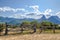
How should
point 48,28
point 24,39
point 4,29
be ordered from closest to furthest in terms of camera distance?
point 24,39
point 4,29
point 48,28

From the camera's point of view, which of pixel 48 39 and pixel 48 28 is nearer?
pixel 48 39

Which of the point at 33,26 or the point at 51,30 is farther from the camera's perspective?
the point at 51,30

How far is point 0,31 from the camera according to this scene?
76.1 ft

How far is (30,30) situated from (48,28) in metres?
3.00

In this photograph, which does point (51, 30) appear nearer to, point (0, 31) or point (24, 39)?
point (0, 31)

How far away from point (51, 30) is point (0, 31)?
7980 mm

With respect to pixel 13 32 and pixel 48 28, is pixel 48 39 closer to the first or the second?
pixel 13 32

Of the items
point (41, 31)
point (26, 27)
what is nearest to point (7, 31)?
point (26, 27)

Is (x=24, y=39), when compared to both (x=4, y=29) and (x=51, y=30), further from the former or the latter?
(x=51, y=30)

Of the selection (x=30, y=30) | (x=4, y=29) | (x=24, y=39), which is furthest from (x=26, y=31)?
(x=24, y=39)

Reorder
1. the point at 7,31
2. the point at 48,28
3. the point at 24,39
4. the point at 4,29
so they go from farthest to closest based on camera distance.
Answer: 1. the point at 48,28
2. the point at 4,29
3. the point at 7,31
4. the point at 24,39

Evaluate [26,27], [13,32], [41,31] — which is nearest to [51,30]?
Answer: [41,31]

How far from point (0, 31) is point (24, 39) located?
8.05 meters

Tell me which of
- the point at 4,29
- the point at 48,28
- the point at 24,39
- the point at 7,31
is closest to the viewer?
the point at 24,39
